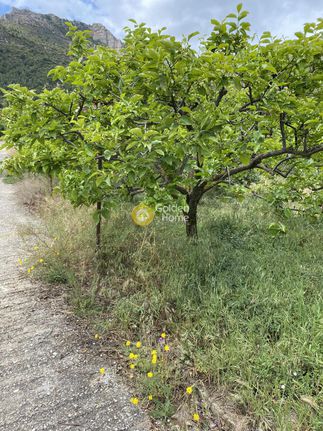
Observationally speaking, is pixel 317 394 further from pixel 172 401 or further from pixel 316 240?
pixel 316 240

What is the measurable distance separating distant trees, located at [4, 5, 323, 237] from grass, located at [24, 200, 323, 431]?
83cm

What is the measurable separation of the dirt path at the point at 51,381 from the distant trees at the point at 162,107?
1.06 m

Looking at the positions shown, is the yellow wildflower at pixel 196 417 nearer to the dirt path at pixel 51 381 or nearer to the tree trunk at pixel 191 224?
the dirt path at pixel 51 381

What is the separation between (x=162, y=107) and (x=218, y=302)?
1.67m

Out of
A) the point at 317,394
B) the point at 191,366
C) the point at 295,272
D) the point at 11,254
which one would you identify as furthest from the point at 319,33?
the point at 11,254

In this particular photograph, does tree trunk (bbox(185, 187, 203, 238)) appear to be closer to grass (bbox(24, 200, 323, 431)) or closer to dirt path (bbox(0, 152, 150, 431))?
grass (bbox(24, 200, 323, 431))

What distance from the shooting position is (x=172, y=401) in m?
1.53

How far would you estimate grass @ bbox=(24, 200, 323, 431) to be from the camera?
1.51 meters

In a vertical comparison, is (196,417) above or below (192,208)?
below

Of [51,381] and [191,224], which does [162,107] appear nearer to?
[191,224]

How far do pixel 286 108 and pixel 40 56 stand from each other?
50.1 metres

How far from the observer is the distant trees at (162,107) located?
165 centimetres

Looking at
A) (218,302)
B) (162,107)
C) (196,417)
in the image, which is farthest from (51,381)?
(162,107)

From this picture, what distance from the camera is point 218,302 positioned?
2055 millimetres
